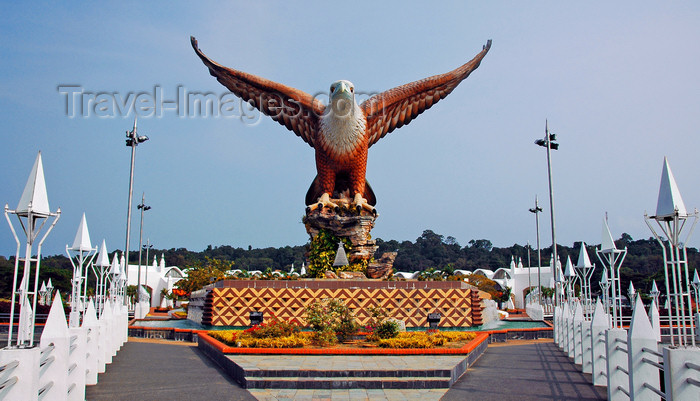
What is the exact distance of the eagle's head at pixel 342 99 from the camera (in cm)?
2033

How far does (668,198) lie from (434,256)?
252 feet

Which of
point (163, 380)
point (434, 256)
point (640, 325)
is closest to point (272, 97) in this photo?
point (163, 380)

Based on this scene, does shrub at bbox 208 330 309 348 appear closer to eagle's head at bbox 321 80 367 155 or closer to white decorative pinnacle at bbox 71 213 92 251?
white decorative pinnacle at bbox 71 213 92 251

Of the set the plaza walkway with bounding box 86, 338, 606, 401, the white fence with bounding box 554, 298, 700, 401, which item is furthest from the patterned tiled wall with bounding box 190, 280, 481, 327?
the white fence with bounding box 554, 298, 700, 401

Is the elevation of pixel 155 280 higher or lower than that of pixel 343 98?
lower

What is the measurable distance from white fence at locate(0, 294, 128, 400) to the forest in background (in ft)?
140

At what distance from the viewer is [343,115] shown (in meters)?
20.9

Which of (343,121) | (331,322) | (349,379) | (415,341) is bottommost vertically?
(349,379)

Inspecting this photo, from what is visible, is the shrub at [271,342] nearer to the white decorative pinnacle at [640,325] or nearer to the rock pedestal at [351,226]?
the white decorative pinnacle at [640,325]

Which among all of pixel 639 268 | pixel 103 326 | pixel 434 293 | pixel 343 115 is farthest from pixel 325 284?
pixel 639 268

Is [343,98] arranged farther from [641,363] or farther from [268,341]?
[641,363]

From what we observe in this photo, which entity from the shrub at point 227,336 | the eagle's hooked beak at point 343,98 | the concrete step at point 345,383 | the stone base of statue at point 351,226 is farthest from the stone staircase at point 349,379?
the eagle's hooked beak at point 343,98

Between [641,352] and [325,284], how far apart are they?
1232 cm

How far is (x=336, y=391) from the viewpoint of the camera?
26.7 feet
